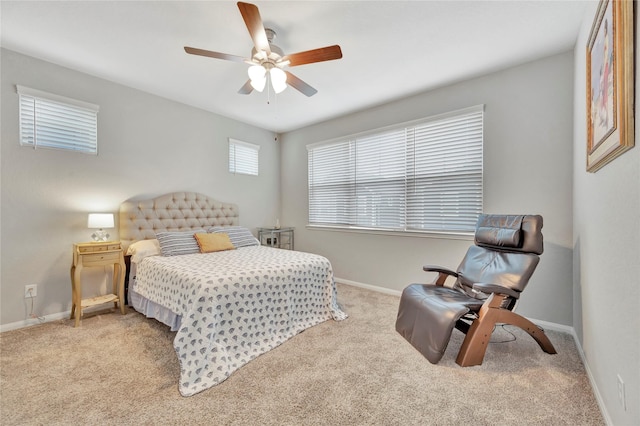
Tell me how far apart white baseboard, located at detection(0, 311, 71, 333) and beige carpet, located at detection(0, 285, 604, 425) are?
0.13 m

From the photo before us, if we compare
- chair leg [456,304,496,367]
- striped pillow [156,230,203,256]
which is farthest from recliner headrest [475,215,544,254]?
striped pillow [156,230,203,256]

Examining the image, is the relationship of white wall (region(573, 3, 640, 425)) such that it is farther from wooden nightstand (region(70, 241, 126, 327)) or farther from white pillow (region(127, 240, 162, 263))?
wooden nightstand (region(70, 241, 126, 327))

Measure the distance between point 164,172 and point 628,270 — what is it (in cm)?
440

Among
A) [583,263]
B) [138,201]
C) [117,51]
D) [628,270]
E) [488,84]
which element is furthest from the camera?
[138,201]

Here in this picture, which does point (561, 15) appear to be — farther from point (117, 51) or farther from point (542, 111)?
point (117, 51)

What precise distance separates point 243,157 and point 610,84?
4.38 meters

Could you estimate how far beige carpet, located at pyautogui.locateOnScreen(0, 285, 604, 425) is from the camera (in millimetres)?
1538

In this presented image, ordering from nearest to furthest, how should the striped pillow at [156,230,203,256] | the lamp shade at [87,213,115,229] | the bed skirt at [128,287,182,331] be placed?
the bed skirt at [128,287,182,331] < the lamp shade at [87,213,115,229] < the striped pillow at [156,230,203,256]

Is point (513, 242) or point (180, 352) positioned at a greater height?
point (513, 242)

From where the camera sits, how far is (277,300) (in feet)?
8.02

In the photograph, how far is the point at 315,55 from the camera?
6.72ft

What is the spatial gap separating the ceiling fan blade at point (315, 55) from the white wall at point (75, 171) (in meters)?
2.44

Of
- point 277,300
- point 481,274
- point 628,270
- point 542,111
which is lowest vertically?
point 277,300

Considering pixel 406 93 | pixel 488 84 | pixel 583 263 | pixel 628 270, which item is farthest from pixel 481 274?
pixel 406 93
